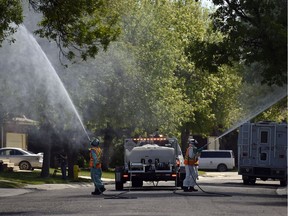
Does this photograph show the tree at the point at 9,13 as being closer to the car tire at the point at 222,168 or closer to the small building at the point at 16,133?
the small building at the point at 16,133

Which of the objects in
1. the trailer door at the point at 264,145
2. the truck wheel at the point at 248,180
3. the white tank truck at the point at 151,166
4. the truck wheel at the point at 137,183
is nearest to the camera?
the white tank truck at the point at 151,166

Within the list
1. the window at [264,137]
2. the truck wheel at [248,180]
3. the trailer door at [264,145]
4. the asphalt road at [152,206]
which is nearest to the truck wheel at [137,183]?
the asphalt road at [152,206]

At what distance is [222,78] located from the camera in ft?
216

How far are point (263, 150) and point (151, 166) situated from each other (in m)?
9.06

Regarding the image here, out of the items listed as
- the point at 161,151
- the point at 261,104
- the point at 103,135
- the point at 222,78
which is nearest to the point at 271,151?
the point at 161,151

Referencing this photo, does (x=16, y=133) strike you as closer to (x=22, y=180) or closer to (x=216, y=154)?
(x=216, y=154)

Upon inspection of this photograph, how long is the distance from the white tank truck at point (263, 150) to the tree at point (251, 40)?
6530 millimetres

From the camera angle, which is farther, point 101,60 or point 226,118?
point 226,118

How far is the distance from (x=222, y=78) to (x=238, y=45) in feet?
112

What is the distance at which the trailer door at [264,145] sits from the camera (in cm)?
3962

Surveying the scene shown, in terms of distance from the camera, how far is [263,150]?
39781 mm

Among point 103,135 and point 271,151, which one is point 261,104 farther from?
point 103,135

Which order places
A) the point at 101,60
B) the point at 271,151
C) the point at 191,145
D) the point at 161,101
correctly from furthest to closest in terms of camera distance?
1. the point at 161,101
2. the point at 101,60
3. the point at 271,151
4. the point at 191,145

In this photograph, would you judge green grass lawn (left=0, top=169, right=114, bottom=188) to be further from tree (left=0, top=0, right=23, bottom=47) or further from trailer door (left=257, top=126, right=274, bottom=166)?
tree (left=0, top=0, right=23, bottom=47)
